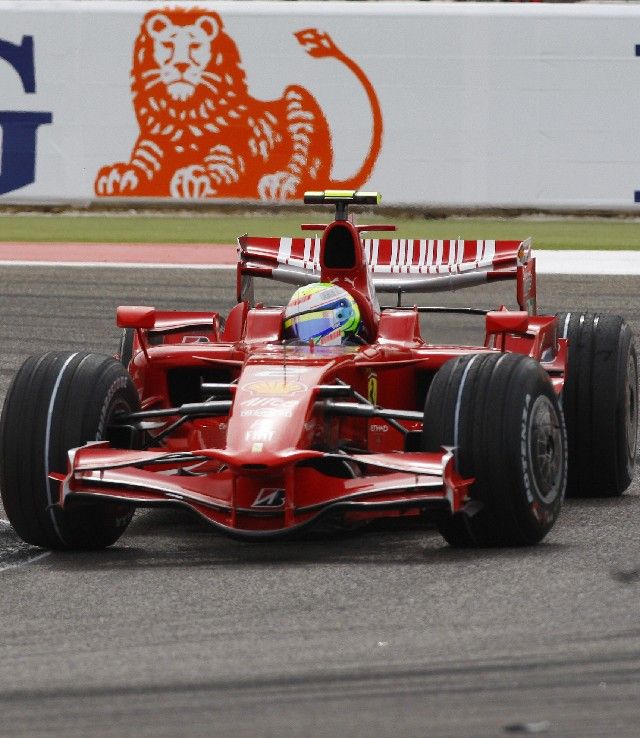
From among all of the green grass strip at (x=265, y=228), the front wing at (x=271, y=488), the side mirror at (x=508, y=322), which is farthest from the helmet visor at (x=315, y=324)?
the green grass strip at (x=265, y=228)

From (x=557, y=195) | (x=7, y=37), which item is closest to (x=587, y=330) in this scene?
(x=557, y=195)

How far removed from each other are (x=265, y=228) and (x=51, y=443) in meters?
16.3

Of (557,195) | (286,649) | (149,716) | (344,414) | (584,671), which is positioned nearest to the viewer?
(149,716)

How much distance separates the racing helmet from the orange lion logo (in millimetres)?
16054

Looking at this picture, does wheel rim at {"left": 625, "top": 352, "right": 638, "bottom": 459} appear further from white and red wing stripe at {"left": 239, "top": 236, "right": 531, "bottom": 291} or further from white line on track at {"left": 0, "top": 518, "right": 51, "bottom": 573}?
white line on track at {"left": 0, "top": 518, "right": 51, "bottom": 573}

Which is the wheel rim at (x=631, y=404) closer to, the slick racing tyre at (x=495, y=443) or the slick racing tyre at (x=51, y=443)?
the slick racing tyre at (x=495, y=443)

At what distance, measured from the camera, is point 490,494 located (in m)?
6.61

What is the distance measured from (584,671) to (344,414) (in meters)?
2.14

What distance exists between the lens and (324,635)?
5520 millimetres

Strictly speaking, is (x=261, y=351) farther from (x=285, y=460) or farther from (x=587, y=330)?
(x=587, y=330)

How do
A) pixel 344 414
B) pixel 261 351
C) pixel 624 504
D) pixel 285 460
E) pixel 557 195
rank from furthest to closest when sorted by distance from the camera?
pixel 557 195, pixel 624 504, pixel 261 351, pixel 344 414, pixel 285 460

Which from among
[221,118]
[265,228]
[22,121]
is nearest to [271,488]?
[265,228]

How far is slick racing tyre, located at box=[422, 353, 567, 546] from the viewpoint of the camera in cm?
660

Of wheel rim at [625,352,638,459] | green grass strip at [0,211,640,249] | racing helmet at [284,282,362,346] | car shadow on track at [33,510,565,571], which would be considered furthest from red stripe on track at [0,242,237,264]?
car shadow on track at [33,510,565,571]
